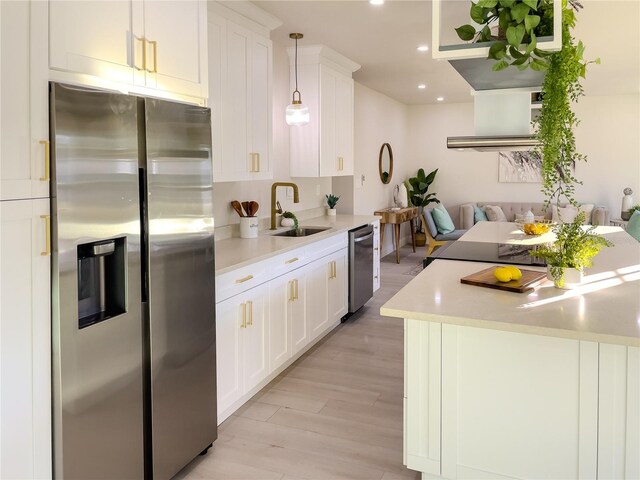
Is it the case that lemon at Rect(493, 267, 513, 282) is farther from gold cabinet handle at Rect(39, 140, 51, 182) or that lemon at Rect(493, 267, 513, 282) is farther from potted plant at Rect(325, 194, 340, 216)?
potted plant at Rect(325, 194, 340, 216)

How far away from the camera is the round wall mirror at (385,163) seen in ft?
26.9

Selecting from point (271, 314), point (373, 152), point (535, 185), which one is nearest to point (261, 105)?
point (271, 314)

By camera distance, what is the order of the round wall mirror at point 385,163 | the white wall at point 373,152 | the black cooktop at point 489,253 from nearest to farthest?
the black cooktop at point 489,253, the white wall at point 373,152, the round wall mirror at point 385,163

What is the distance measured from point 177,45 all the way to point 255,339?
1.71 metres

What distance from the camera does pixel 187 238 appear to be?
2.39 m

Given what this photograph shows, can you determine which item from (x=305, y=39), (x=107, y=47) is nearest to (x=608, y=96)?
(x=305, y=39)

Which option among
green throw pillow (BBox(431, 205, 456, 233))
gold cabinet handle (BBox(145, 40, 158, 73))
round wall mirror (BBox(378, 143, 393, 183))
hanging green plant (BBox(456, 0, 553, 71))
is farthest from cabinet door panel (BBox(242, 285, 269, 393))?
round wall mirror (BBox(378, 143, 393, 183))

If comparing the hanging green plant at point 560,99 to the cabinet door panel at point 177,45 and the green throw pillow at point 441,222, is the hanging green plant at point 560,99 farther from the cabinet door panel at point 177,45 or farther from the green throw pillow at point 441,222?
the green throw pillow at point 441,222

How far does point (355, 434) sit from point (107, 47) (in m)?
2.21

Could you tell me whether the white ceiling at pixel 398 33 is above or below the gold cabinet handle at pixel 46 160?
above

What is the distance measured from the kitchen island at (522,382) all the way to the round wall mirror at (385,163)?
233 inches

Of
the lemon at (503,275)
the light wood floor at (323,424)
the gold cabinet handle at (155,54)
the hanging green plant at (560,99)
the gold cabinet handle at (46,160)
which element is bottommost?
the light wood floor at (323,424)

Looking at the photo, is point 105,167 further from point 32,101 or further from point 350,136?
point 350,136

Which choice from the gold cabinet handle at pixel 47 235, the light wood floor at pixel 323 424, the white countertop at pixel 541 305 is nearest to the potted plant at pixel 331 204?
the light wood floor at pixel 323 424
